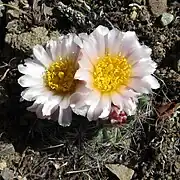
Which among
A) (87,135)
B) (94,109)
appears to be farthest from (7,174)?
(94,109)

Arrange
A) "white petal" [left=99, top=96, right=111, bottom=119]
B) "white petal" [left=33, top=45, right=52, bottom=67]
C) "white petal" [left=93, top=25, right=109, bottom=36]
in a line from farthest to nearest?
1. "white petal" [left=33, top=45, right=52, bottom=67]
2. "white petal" [left=93, top=25, right=109, bottom=36]
3. "white petal" [left=99, top=96, right=111, bottom=119]

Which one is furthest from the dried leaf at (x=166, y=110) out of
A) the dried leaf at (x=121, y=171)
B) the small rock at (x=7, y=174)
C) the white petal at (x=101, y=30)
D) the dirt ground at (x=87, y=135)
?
the small rock at (x=7, y=174)

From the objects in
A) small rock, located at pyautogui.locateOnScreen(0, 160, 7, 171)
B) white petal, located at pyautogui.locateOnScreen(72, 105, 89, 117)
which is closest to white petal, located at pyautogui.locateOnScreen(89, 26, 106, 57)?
white petal, located at pyautogui.locateOnScreen(72, 105, 89, 117)

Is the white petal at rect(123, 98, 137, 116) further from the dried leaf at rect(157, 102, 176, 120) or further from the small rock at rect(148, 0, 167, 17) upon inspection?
the small rock at rect(148, 0, 167, 17)

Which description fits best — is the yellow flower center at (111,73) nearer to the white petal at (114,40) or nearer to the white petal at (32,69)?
the white petal at (114,40)

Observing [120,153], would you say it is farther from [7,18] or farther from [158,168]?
[7,18]
